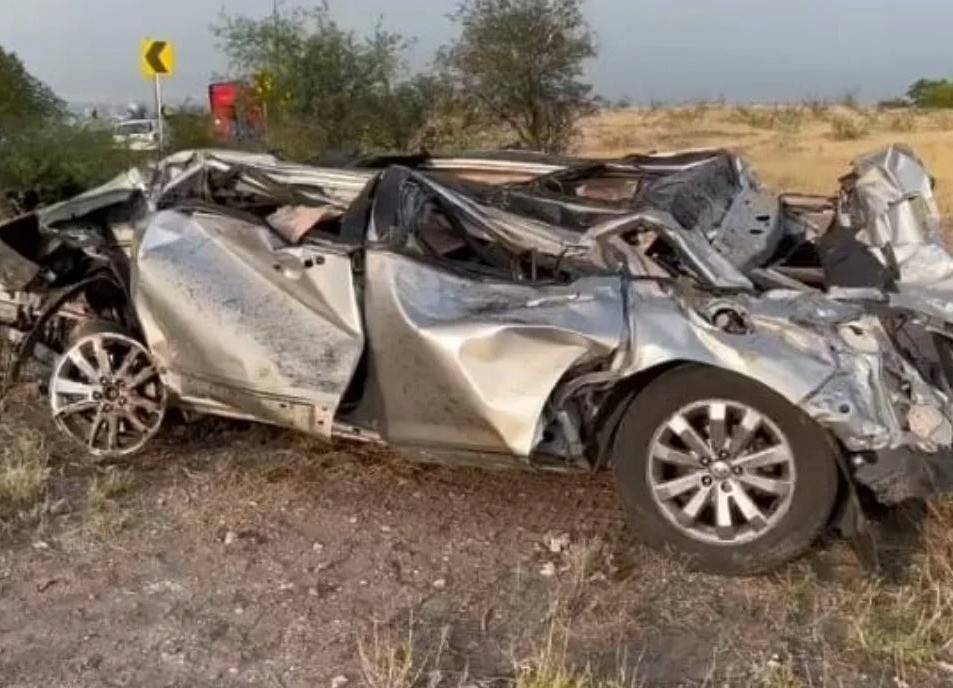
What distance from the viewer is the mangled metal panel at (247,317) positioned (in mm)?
5164

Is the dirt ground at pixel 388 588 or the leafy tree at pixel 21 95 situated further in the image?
the leafy tree at pixel 21 95

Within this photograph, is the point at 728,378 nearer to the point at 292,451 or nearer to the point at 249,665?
Answer: the point at 249,665

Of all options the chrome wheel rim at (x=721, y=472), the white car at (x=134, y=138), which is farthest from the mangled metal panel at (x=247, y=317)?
the white car at (x=134, y=138)

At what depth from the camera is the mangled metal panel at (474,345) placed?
477 cm

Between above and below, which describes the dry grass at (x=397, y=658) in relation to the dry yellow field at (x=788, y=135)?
above

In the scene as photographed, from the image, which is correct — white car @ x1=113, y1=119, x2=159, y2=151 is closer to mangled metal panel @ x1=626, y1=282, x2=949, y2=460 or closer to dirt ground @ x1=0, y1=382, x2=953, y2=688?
dirt ground @ x1=0, y1=382, x2=953, y2=688

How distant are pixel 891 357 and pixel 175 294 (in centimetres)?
290

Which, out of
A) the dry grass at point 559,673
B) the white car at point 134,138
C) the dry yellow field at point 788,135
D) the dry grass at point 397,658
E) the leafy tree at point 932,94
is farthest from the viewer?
the leafy tree at point 932,94

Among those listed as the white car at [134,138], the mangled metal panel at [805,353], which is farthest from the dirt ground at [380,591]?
the white car at [134,138]

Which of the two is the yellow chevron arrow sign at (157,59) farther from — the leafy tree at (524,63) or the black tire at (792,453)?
the black tire at (792,453)

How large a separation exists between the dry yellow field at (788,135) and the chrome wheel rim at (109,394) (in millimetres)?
10651

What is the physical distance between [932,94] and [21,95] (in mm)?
37884

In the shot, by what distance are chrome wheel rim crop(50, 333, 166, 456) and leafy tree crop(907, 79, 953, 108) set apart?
42862 mm

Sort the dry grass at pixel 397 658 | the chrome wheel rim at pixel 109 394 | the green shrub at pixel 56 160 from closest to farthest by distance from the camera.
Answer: the dry grass at pixel 397 658 < the chrome wheel rim at pixel 109 394 < the green shrub at pixel 56 160
